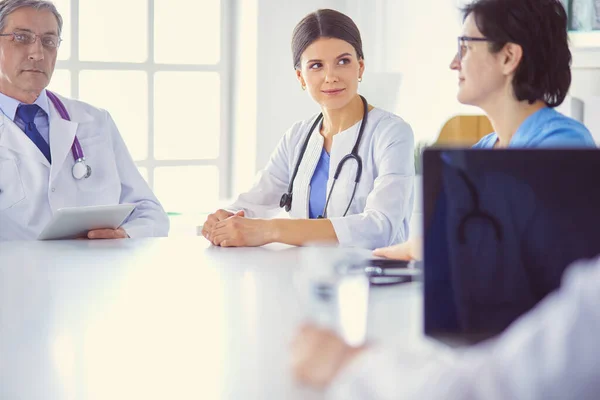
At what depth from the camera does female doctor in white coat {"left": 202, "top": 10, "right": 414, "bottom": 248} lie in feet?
7.84

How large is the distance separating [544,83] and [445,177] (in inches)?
39.7

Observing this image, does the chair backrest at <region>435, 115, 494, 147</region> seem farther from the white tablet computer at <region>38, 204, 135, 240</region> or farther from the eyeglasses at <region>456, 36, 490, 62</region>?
the white tablet computer at <region>38, 204, 135, 240</region>

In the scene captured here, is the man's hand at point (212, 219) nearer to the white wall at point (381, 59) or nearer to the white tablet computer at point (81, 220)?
the white tablet computer at point (81, 220)

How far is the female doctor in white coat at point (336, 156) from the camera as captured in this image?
2.39m

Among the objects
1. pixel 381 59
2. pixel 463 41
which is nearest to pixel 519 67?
pixel 463 41

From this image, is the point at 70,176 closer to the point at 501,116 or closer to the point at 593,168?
the point at 501,116

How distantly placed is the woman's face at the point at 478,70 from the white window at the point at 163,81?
2.68 m

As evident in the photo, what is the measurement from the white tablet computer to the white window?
2.04 meters

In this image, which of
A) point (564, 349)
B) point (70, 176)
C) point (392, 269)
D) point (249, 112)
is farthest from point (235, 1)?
point (564, 349)

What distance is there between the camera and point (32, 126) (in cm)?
268

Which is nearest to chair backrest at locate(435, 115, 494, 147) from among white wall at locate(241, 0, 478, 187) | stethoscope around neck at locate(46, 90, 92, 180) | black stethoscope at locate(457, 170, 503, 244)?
white wall at locate(241, 0, 478, 187)

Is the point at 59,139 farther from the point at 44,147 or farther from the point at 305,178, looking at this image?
the point at 305,178

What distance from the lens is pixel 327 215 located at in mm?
2551

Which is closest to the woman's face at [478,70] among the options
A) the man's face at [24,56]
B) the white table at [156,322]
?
the white table at [156,322]
